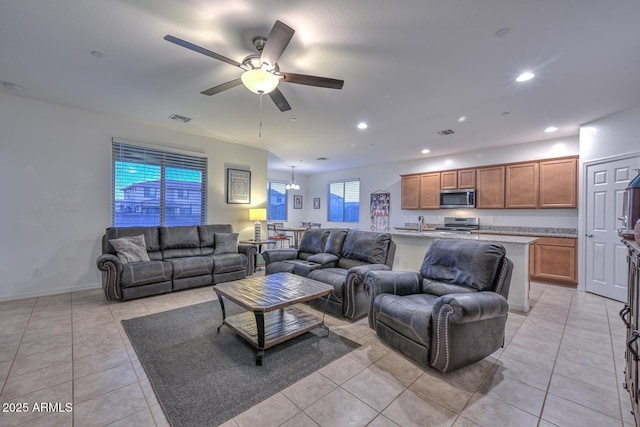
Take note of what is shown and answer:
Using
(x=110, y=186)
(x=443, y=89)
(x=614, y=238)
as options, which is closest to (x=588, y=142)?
(x=614, y=238)

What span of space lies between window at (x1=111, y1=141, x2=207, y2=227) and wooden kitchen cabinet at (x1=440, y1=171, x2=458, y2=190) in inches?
208

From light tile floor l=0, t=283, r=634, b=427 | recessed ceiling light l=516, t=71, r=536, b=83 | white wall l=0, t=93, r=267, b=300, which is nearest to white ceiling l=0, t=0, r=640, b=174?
recessed ceiling light l=516, t=71, r=536, b=83

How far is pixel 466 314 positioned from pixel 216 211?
16.0 ft

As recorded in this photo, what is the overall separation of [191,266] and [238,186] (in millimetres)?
2198

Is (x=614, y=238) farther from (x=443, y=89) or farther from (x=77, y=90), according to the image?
(x=77, y=90)

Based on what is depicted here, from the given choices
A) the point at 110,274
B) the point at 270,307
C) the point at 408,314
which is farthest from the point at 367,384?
the point at 110,274

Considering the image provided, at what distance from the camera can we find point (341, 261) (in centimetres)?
384

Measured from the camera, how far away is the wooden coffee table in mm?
2207

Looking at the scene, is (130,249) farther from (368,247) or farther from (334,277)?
(368,247)

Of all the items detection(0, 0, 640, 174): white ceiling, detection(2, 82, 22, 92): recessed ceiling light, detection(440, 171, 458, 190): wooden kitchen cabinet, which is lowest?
detection(440, 171, 458, 190): wooden kitchen cabinet

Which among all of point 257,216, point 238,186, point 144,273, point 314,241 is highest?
point 238,186

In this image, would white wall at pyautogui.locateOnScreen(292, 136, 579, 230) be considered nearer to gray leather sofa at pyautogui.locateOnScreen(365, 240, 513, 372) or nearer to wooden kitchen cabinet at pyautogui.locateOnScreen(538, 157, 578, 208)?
wooden kitchen cabinet at pyautogui.locateOnScreen(538, 157, 578, 208)

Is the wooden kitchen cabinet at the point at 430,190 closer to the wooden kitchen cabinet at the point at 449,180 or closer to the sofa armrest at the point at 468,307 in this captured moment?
the wooden kitchen cabinet at the point at 449,180

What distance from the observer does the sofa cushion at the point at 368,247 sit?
351cm
